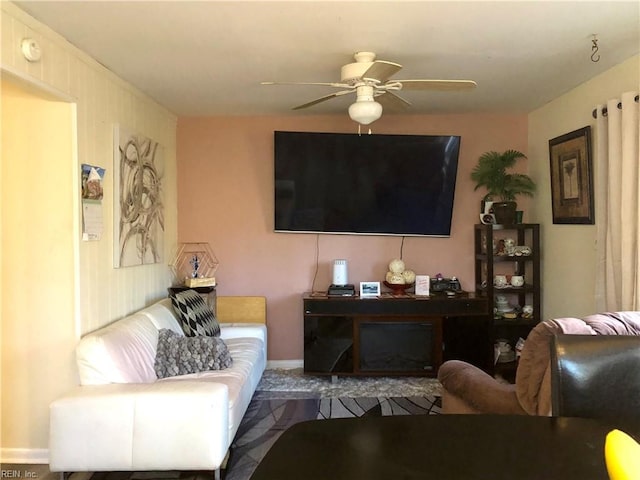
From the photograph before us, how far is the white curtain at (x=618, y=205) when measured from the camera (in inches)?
106

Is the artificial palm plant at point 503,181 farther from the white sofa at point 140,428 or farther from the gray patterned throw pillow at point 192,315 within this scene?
the white sofa at point 140,428

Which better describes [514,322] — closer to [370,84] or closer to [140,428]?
[370,84]

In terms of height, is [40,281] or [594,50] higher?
[594,50]

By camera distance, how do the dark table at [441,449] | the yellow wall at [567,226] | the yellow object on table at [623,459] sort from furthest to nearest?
the yellow wall at [567,226], the dark table at [441,449], the yellow object on table at [623,459]

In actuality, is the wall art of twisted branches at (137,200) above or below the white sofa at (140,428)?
above

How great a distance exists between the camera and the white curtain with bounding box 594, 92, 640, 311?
2.70 meters

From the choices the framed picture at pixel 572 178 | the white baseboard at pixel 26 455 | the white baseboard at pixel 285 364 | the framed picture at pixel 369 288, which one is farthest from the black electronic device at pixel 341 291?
the white baseboard at pixel 26 455

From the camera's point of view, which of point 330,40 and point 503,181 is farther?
point 503,181

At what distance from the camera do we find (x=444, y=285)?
4238mm

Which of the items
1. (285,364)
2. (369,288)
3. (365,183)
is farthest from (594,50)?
(285,364)

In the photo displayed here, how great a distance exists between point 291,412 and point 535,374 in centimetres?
192

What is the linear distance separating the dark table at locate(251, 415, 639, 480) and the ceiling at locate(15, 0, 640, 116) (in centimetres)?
185

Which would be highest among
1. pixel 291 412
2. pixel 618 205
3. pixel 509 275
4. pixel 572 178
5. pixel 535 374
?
pixel 572 178

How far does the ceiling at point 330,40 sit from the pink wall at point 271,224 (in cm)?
80
